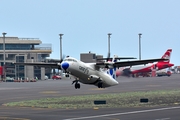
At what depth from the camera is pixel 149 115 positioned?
35812 millimetres

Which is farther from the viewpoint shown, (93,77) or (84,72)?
(93,77)

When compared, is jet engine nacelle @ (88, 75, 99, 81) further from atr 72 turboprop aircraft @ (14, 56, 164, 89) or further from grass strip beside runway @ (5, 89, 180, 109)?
grass strip beside runway @ (5, 89, 180, 109)

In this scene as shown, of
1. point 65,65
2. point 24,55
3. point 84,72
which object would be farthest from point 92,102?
point 24,55

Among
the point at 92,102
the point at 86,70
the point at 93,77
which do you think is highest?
the point at 86,70

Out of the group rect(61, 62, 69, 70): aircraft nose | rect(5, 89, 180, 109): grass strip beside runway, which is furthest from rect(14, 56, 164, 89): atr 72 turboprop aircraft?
rect(5, 89, 180, 109): grass strip beside runway

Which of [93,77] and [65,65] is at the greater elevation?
[65,65]

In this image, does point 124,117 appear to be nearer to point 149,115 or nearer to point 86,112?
point 149,115

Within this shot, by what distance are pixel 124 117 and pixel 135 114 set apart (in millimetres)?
2278

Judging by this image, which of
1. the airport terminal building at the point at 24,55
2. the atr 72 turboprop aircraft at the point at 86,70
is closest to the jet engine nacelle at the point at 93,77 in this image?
the atr 72 turboprop aircraft at the point at 86,70

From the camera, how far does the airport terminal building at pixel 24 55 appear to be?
126m

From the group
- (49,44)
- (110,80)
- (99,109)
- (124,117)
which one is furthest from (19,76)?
(124,117)

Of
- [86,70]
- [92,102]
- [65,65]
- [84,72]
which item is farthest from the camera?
[86,70]

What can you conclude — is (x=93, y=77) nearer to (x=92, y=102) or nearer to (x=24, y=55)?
(x=92, y=102)

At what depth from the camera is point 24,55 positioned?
125375mm
